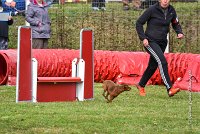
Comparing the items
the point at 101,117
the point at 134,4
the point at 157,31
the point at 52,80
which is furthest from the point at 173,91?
the point at 134,4

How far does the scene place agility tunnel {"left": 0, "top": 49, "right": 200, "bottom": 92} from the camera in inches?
555

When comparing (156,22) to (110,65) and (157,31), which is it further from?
(110,65)

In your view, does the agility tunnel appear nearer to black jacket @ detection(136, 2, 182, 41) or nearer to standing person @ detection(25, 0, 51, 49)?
standing person @ detection(25, 0, 51, 49)

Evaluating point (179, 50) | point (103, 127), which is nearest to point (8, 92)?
point (103, 127)

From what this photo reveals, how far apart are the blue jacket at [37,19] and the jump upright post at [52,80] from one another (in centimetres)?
405

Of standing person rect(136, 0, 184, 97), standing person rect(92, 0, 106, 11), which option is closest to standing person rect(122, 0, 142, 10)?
standing person rect(92, 0, 106, 11)

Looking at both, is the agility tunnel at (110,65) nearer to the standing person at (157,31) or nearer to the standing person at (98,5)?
the standing person at (157,31)

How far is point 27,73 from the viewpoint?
34.8ft

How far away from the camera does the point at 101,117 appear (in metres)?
9.16

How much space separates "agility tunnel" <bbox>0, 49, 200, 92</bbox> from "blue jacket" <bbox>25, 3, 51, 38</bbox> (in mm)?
657

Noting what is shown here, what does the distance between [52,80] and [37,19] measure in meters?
4.67

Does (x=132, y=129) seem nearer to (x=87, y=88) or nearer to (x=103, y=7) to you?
(x=87, y=88)

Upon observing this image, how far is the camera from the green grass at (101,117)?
838cm

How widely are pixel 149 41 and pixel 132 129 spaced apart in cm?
363
